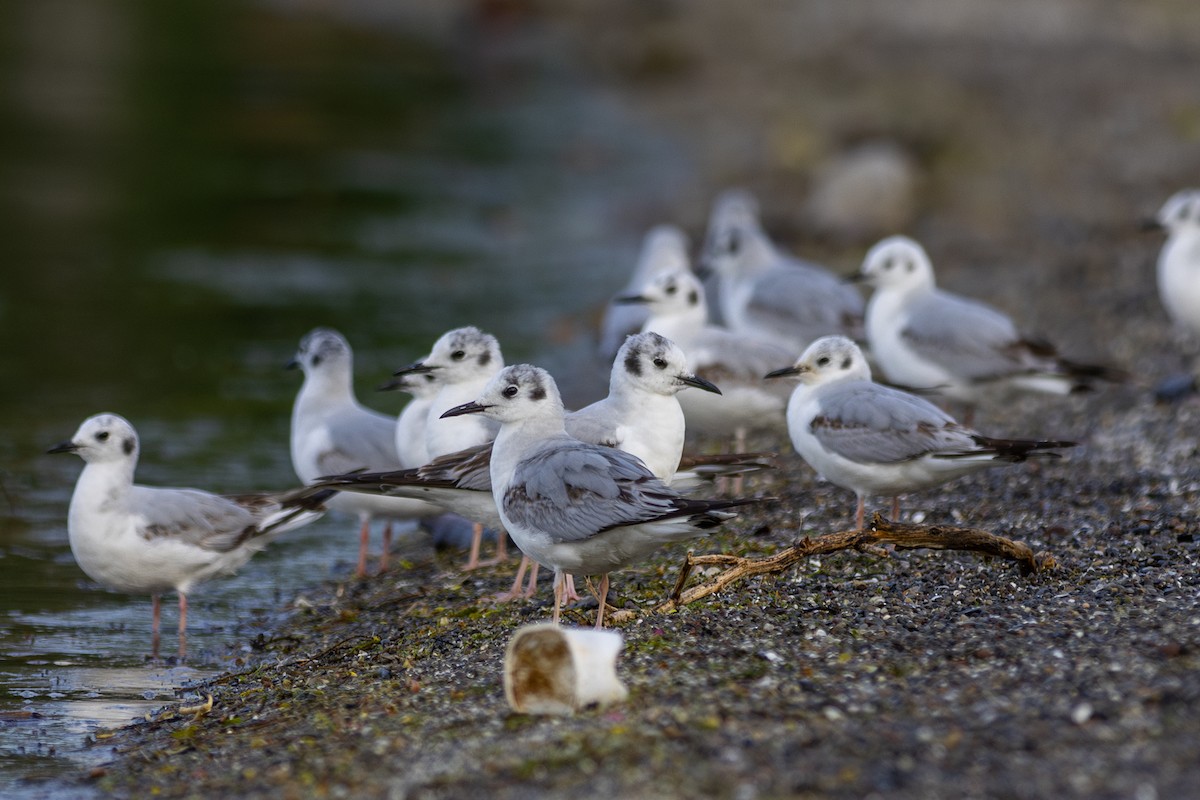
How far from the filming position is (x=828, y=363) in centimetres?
847

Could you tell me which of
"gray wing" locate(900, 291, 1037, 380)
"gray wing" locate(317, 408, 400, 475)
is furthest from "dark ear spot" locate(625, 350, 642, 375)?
"gray wing" locate(900, 291, 1037, 380)

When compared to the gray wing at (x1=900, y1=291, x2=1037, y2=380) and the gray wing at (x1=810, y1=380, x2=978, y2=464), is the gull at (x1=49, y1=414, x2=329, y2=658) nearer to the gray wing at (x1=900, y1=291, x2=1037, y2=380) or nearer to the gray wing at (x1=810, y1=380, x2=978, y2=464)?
the gray wing at (x1=810, y1=380, x2=978, y2=464)

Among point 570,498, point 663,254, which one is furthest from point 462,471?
point 663,254

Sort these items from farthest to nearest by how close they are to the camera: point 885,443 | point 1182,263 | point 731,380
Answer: point 1182,263 < point 731,380 < point 885,443

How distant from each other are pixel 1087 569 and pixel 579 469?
2380 mm

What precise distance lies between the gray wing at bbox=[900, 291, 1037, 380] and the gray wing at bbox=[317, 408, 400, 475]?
3511 mm

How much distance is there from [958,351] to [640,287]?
3357 millimetres

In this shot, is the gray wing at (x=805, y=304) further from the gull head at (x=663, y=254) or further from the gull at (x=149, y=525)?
the gull at (x=149, y=525)

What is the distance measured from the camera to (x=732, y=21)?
4453 cm

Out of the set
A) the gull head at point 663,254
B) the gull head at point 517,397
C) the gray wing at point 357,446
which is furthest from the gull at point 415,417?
the gull head at point 663,254

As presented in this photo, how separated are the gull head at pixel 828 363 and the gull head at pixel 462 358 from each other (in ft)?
5.25

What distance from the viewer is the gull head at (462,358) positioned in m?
8.77

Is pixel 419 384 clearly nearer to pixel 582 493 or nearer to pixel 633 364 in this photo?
pixel 633 364

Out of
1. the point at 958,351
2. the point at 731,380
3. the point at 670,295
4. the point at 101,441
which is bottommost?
the point at 101,441
